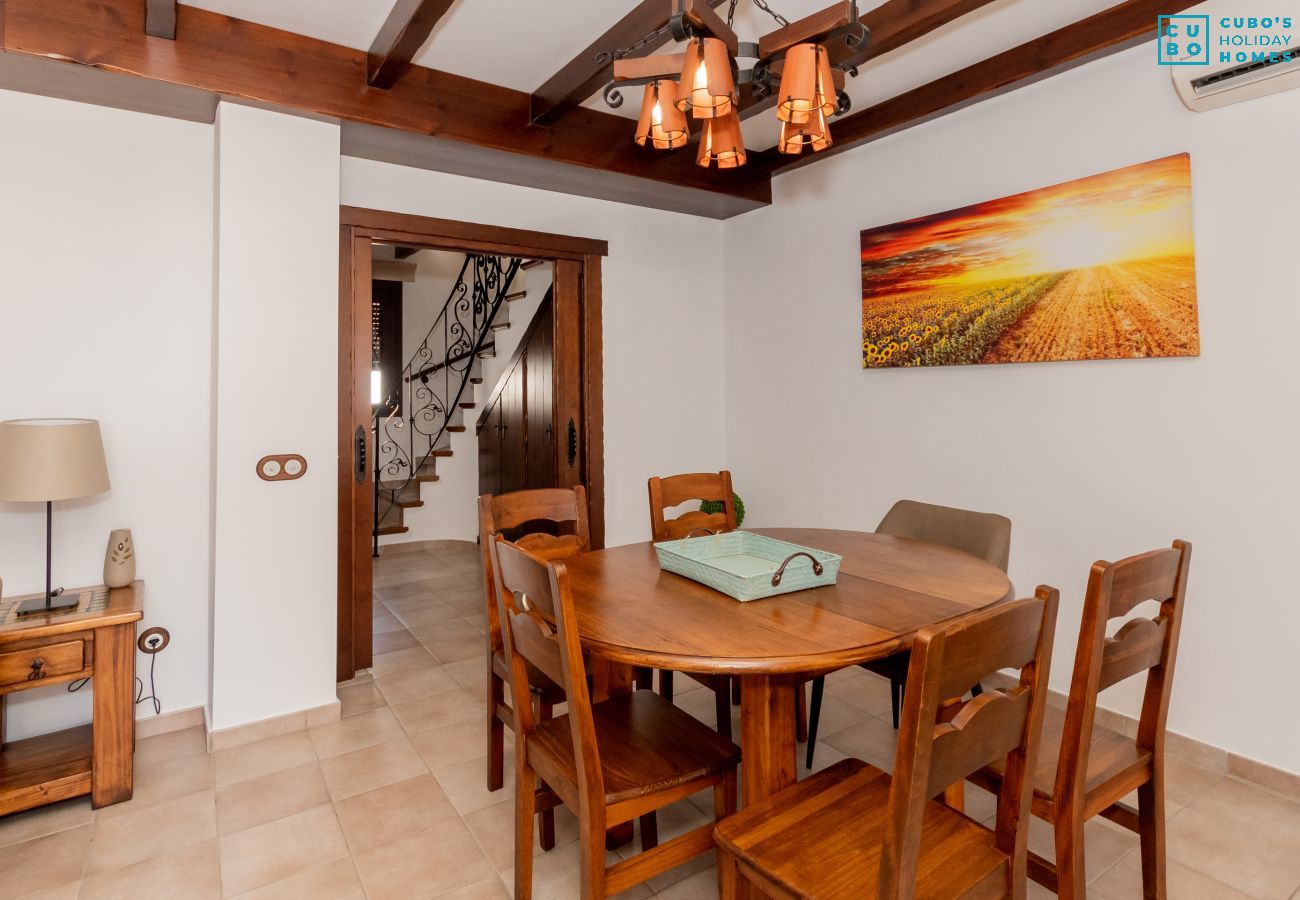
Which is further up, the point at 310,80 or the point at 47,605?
the point at 310,80

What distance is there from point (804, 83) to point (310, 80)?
80.3 inches

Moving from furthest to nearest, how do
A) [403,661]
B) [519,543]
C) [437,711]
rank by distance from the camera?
[403,661] < [437,711] < [519,543]

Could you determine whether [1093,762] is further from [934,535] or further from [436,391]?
[436,391]

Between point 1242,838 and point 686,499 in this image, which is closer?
point 1242,838

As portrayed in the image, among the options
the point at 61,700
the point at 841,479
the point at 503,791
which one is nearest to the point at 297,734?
the point at 61,700

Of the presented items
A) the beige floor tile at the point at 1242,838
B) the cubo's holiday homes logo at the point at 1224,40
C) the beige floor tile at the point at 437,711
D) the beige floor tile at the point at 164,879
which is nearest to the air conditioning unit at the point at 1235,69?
the cubo's holiday homes logo at the point at 1224,40

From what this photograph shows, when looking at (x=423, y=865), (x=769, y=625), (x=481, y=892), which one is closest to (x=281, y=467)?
(x=423, y=865)

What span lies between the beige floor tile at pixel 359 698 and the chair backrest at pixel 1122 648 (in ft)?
8.49

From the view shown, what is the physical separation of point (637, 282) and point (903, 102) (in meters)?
1.64

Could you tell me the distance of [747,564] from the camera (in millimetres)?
2010

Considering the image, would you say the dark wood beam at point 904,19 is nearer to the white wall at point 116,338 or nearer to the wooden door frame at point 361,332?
the wooden door frame at point 361,332

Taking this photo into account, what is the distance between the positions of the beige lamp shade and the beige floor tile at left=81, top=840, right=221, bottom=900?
113 cm

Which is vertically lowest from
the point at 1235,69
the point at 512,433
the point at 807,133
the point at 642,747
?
the point at 642,747

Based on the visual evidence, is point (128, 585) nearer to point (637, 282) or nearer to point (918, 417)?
point (637, 282)
